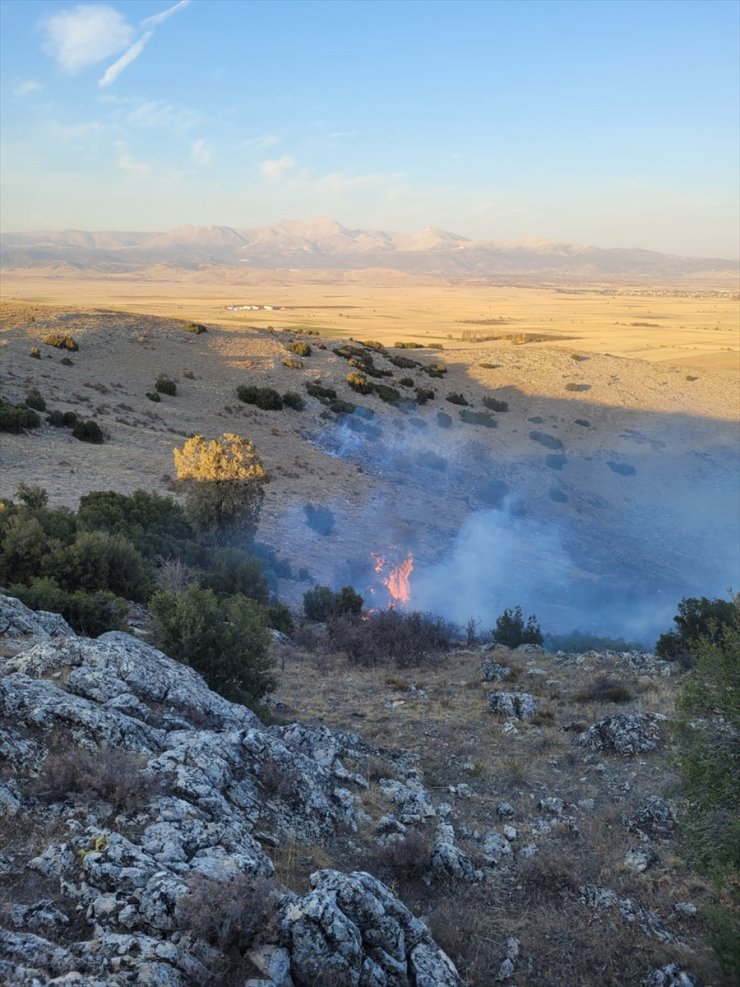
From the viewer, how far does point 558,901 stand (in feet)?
22.0

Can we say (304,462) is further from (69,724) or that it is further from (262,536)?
(69,724)

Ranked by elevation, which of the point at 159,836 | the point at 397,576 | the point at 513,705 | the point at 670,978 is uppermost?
the point at 159,836

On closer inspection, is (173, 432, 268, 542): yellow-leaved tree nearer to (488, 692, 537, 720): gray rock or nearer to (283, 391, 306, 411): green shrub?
(488, 692, 537, 720): gray rock

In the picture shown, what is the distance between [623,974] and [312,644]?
1030 cm

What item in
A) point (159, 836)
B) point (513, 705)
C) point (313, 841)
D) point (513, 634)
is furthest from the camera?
point (513, 634)

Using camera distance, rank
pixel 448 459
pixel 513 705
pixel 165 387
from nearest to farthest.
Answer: pixel 513 705
pixel 448 459
pixel 165 387

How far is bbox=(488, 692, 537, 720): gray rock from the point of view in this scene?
1169cm

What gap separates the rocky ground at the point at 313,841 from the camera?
4.43 meters

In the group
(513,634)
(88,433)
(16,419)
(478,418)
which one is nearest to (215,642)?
(513,634)

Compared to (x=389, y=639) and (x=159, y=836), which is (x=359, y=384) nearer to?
(x=389, y=639)

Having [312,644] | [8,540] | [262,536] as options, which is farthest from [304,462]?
[8,540]

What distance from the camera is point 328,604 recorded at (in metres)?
17.9

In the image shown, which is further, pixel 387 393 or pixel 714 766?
pixel 387 393

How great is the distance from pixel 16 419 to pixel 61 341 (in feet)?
50.8
